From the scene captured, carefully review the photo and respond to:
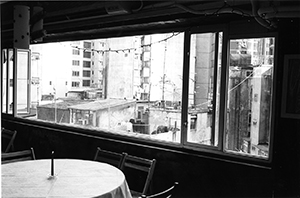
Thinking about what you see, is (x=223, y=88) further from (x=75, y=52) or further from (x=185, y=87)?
(x=75, y=52)

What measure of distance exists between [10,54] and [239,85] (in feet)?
16.1

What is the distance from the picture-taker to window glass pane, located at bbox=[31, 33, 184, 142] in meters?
3.97

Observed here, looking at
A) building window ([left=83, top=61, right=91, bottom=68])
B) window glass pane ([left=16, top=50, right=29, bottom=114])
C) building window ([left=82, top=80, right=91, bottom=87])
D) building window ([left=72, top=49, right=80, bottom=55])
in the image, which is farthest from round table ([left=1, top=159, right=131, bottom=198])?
window glass pane ([left=16, top=50, right=29, bottom=114])

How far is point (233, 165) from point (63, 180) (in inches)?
70.2

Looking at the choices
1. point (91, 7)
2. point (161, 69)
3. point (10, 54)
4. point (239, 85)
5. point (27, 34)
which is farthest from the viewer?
point (10, 54)

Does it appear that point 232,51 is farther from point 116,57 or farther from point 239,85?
point 116,57

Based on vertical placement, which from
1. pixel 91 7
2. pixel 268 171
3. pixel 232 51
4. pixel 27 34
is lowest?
pixel 268 171

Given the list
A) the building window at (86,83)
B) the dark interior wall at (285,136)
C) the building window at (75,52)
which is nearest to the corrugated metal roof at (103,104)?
the building window at (86,83)

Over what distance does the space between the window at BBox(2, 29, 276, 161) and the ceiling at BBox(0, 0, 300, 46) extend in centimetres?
16

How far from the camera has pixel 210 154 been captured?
11.5 ft

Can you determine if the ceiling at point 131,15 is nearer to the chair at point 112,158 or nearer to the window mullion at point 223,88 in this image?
the window mullion at point 223,88

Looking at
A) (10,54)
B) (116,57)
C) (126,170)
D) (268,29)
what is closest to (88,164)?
(126,170)

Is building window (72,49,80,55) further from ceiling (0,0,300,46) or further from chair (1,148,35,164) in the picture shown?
chair (1,148,35,164)

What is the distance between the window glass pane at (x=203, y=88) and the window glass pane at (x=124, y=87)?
0.20m
